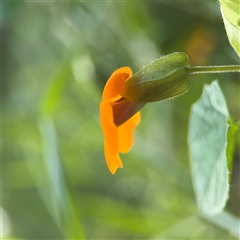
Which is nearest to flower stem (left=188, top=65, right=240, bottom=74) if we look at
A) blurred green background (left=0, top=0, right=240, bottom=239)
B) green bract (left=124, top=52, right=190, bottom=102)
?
green bract (left=124, top=52, right=190, bottom=102)

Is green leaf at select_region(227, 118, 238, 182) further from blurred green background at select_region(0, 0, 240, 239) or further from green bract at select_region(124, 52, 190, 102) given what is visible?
blurred green background at select_region(0, 0, 240, 239)

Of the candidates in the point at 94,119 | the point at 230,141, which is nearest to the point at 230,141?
the point at 230,141

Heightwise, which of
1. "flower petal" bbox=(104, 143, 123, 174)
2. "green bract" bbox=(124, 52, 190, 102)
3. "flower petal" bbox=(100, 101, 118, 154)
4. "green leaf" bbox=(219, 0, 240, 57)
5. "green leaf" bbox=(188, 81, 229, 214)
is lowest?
"green leaf" bbox=(188, 81, 229, 214)

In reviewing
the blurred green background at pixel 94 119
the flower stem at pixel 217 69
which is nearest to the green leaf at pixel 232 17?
the flower stem at pixel 217 69

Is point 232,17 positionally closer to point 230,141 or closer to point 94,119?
point 230,141

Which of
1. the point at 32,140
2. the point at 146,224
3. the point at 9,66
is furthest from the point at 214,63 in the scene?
the point at 9,66

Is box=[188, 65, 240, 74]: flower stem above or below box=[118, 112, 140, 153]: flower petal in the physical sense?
above

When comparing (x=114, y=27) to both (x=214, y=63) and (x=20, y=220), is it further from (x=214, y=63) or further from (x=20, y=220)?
(x=20, y=220)
